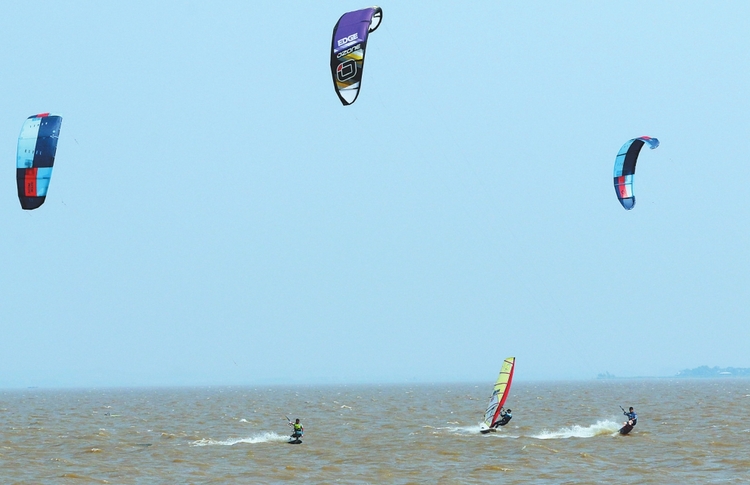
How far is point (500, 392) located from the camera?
37375mm

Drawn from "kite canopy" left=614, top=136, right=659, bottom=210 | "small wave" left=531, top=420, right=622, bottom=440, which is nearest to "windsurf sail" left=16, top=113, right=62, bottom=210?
"small wave" left=531, top=420, right=622, bottom=440

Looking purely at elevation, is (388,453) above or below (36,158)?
below

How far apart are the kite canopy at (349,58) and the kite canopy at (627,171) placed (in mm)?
18763

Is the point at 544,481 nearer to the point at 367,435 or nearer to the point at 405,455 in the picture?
the point at 405,455

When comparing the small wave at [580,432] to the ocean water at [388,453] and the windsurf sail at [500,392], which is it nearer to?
the ocean water at [388,453]

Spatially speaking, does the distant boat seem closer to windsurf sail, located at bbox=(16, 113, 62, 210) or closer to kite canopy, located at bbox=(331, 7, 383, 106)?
kite canopy, located at bbox=(331, 7, 383, 106)

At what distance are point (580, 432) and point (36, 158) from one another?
23.8 metres

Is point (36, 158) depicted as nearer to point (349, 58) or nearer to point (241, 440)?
point (349, 58)

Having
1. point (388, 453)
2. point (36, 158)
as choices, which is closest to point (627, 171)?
point (388, 453)

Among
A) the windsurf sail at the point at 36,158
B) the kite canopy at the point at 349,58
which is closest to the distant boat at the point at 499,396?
the kite canopy at the point at 349,58

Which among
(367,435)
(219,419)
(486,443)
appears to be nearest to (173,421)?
(219,419)

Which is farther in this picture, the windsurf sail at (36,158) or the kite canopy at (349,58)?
the windsurf sail at (36,158)

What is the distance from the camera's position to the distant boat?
37.4 m

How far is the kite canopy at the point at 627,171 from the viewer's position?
40.9 metres
